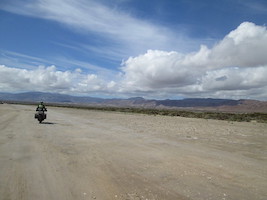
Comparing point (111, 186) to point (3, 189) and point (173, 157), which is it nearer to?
point (3, 189)

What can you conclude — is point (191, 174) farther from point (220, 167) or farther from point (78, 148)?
point (78, 148)

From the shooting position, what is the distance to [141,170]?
337 inches

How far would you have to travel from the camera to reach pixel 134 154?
1132cm

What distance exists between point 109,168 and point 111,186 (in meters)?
1.86

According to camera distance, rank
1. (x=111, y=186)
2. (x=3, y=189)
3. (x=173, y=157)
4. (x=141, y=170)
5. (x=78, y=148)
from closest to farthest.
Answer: (x=3, y=189) → (x=111, y=186) → (x=141, y=170) → (x=173, y=157) → (x=78, y=148)

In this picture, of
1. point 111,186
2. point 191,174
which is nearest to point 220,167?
point 191,174

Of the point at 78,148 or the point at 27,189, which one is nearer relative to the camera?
the point at 27,189

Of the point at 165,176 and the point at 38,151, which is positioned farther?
the point at 38,151

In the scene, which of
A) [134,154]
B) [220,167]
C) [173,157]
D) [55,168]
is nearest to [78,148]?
[134,154]

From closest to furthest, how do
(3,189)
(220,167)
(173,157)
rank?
(3,189) → (220,167) → (173,157)

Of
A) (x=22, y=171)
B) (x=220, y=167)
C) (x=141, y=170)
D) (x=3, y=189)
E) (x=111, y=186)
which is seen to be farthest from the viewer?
(x=220, y=167)

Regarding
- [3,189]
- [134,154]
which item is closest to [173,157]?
[134,154]

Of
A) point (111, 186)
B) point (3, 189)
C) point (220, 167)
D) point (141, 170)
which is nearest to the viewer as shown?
point (3, 189)

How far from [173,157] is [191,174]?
2.61m
